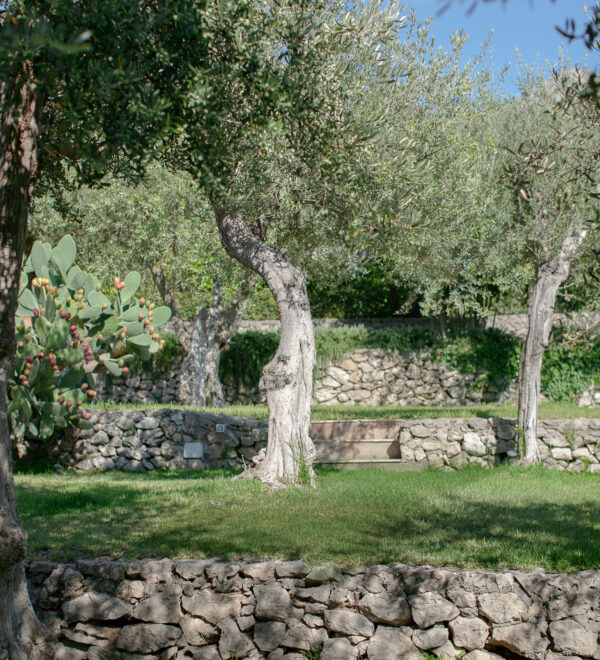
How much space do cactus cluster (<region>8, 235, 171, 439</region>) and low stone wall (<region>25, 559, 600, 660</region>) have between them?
4.42m

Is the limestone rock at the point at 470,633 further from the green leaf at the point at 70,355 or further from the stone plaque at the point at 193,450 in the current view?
the stone plaque at the point at 193,450

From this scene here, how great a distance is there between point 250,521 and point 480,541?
2337 millimetres

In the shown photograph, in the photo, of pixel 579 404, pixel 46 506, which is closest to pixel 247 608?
pixel 46 506

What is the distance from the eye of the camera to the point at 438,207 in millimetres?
12039

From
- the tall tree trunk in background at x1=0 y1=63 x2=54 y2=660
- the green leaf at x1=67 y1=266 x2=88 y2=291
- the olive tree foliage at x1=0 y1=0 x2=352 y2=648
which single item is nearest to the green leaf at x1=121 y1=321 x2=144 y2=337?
the green leaf at x1=67 y1=266 x2=88 y2=291

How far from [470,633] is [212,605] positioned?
85.6 inches

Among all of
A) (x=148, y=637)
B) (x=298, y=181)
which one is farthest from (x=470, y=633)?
(x=298, y=181)

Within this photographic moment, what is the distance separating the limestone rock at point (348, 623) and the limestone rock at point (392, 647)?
0.30ft

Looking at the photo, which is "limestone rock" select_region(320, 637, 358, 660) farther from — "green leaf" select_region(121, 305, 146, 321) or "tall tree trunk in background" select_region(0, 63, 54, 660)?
"green leaf" select_region(121, 305, 146, 321)

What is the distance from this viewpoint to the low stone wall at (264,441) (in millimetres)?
12883

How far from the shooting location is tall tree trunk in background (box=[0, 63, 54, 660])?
207 inches

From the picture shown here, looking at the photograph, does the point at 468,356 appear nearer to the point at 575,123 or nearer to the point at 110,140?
the point at 575,123

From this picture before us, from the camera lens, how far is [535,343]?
12023mm

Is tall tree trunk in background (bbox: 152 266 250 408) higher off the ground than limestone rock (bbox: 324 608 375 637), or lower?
higher
